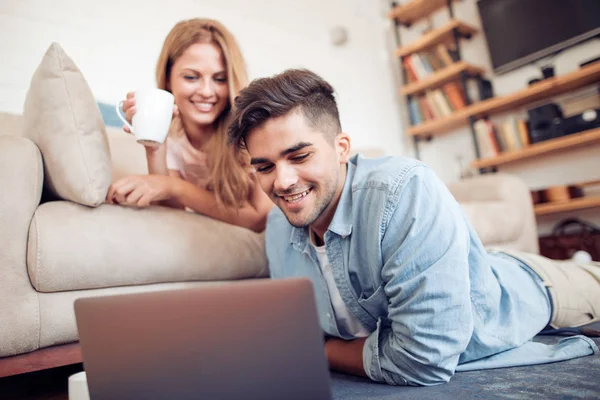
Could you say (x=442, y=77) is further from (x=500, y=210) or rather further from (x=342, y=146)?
(x=342, y=146)

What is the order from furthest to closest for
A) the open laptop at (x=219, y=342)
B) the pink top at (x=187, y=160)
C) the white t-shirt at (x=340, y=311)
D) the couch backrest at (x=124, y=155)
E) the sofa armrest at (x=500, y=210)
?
the sofa armrest at (x=500, y=210) → the couch backrest at (x=124, y=155) → the pink top at (x=187, y=160) → the white t-shirt at (x=340, y=311) → the open laptop at (x=219, y=342)

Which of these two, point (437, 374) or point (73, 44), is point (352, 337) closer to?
point (437, 374)

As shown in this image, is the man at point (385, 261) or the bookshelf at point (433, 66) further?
the bookshelf at point (433, 66)

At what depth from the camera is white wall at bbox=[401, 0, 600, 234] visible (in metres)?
2.70

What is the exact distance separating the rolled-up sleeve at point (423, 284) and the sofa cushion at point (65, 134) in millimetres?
668

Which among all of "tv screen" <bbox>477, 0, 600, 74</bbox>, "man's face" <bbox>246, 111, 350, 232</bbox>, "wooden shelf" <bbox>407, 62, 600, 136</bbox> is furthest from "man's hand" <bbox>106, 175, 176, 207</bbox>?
"tv screen" <bbox>477, 0, 600, 74</bbox>

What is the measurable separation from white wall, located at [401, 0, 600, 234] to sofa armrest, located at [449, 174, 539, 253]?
91cm

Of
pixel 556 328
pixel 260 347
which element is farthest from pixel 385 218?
pixel 556 328

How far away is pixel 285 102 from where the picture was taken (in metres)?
0.82

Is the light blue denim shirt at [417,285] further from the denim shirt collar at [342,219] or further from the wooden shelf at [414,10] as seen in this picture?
the wooden shelf at [414,10]

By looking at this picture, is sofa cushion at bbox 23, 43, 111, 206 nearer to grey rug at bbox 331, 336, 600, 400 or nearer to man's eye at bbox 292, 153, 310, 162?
man's eye at bbox 292, 153, 310, 162

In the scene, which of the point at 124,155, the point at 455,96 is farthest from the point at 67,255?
the point at 455,96

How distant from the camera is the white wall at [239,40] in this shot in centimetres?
188

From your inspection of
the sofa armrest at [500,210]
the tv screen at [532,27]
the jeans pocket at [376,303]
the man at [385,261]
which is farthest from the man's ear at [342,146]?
the tv screen at [532,27]
